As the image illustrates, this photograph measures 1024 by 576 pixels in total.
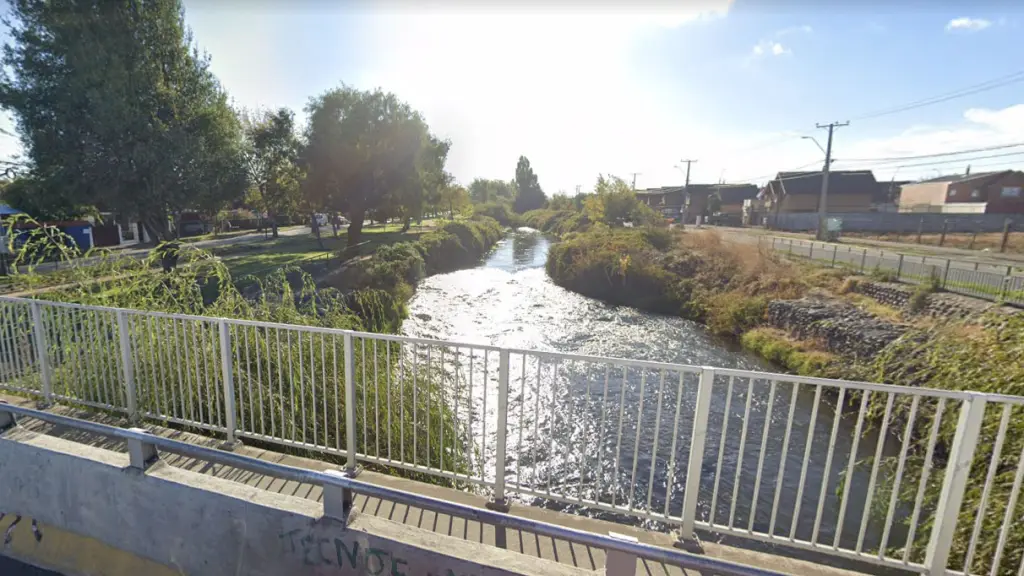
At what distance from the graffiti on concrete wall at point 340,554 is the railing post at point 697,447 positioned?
1.69m

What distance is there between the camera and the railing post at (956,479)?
238 cm

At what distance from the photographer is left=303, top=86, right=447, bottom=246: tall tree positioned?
79.5 feet

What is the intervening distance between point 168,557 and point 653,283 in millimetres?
18390

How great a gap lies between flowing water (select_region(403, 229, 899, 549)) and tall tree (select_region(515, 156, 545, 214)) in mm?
72717

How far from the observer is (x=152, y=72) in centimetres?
1418

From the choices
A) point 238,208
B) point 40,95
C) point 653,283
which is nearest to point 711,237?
point 653,283

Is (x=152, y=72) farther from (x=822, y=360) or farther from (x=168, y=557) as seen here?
(x=822, y=360)

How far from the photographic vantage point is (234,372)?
497 centimetres

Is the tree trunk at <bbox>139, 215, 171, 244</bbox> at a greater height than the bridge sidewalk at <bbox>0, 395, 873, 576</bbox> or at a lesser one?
greater

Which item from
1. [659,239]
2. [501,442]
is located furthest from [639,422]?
[659,239]

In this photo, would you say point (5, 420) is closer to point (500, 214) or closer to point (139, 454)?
point (139, 454)

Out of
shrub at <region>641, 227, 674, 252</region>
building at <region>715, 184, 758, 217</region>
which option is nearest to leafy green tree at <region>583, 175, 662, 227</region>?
shrub at <region>641, 227, 674, 252</region>

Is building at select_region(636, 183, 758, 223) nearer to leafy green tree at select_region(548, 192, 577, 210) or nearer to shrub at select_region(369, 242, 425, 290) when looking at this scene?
leafy green tree at select_region(548, 192, 577, 210)

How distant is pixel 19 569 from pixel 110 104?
1504cm
